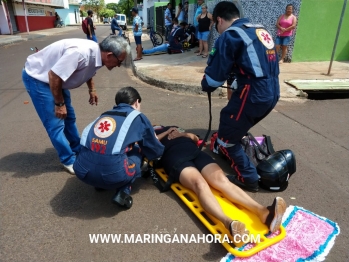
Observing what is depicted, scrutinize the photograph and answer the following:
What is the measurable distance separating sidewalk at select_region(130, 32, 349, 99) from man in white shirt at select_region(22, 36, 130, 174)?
3.65m

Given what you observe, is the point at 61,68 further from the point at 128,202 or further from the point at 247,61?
the point at 247,61

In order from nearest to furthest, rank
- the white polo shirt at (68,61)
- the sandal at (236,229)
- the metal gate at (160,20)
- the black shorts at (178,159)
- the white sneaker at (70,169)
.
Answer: the sandal at (236,229)
the white polo shirt at (68,61)
the black shorts at (178,159)
the white sneaker at (70,169)
the metal gate at (160,20)

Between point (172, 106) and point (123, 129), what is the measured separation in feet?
10.2

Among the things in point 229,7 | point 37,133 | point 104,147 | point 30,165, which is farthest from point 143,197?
point 37,133

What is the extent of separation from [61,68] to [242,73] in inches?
67.0

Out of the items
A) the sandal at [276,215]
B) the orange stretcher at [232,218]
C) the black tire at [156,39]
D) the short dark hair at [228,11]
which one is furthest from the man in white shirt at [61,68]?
the black tire at [156,39]

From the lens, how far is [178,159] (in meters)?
2.83

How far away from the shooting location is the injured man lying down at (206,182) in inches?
87.5

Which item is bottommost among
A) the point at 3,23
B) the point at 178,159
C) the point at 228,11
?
the point at 178,159

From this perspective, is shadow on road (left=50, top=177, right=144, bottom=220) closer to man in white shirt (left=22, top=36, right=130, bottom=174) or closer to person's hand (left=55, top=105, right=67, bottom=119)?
man in white shirt (left=22, top=36, right=130, bottom=174)

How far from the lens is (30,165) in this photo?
3.49 metres

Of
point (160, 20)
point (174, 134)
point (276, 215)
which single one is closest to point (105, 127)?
point (174, 134)

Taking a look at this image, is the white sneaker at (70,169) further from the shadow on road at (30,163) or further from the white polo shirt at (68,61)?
the white polo shirt at (68,61)

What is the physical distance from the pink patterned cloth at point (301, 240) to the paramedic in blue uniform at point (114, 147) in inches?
44.0
